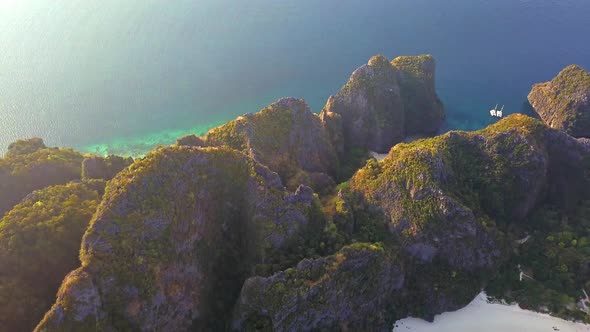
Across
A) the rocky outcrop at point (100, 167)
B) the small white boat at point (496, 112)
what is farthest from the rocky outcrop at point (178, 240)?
the small white boat at point (496, 112)

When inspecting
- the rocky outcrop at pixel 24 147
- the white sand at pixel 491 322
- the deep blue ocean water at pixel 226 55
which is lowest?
the white sand at pixel 491 322

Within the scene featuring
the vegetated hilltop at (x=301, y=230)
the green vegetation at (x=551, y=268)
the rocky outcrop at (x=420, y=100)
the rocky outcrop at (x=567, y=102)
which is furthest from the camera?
the rocky outcrop at (x=420, y=100)

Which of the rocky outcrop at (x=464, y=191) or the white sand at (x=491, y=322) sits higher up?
the rocky outcrop at (x=464, y=191)

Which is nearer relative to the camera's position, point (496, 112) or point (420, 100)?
point (420, 100)

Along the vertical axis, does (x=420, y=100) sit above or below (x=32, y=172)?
above

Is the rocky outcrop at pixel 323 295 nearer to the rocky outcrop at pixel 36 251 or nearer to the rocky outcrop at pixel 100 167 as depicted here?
the rocky outcrop at pixel 36 251

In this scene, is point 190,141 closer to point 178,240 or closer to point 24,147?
point 178,240

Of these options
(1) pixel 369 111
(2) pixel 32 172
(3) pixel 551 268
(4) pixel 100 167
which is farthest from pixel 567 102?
(2) pixel 32 172

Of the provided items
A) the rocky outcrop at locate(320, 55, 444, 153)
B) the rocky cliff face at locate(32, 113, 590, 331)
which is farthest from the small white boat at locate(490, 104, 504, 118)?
the rocky cliff face at locate(32, 113, 590, 331)
